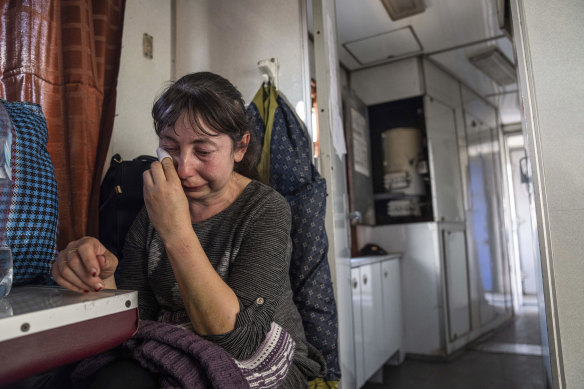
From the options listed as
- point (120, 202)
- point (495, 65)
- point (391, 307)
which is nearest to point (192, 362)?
point (120, 202)

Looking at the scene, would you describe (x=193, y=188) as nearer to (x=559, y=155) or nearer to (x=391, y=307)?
(x=559, y=155)

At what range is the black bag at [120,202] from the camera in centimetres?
129

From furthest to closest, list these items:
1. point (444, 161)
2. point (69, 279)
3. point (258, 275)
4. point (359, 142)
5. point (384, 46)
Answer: point (444, 161)
point (359, 142)
point (384, 46)
point (258, 275)
point (69, 279)

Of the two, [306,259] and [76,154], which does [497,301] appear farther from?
[76,154]

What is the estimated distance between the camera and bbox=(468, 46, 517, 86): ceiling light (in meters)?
3.44

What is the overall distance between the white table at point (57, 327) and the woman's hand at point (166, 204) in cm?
15

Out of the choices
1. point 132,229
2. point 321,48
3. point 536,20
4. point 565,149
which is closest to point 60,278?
point 132,229

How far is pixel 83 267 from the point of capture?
0.72 metres

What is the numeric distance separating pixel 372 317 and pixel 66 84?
1.98 metres

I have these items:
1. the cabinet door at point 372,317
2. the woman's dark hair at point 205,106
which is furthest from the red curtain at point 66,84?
the cabinet door at point 372,317

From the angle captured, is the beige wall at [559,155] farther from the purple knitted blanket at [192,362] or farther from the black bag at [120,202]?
the black bag at [120,202]

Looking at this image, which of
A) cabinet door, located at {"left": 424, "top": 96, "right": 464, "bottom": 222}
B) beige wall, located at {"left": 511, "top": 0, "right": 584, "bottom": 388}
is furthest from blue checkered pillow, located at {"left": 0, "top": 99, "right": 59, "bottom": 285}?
cabinet door, located at {"left": 424, "top": 96, "right": 464, "bottom": 222}

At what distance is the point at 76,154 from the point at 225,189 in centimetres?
65

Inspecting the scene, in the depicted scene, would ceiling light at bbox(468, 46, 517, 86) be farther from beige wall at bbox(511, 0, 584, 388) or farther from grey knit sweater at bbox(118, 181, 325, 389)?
grey knit sweater at bbox(118, 181, 325, 389)
